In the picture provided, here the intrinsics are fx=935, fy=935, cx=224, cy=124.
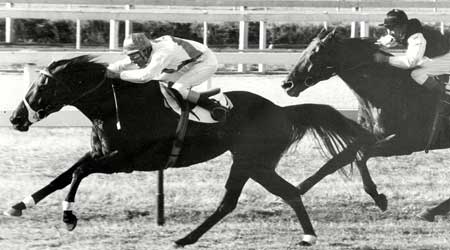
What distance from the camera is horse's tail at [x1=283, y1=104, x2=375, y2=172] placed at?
714 cm

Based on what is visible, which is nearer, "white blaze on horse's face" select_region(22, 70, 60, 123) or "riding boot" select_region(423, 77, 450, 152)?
"white blaze on horse's face" select_region(22, 70, 60, 123)

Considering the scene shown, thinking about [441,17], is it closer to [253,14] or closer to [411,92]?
[253,14]

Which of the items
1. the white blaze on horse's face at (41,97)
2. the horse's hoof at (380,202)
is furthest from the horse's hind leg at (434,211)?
the white blaze on horse's face at (41,97)

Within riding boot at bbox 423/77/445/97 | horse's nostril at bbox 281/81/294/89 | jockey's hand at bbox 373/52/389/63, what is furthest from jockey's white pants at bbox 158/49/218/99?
riding boot at bbox 423/77/445/97

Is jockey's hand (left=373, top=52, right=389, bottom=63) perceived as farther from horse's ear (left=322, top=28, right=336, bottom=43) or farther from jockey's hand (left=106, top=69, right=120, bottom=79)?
jockey's hand (left=106, top=69, right=120, bottom=79)

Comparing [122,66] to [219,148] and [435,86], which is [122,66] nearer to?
[219,148]

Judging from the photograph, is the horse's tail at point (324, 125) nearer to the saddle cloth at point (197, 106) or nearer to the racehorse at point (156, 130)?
the racehorse at point (156, 130)

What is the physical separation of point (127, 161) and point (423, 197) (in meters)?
3.25

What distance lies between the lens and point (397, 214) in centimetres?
820

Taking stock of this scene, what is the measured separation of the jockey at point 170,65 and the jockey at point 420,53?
1589 mm

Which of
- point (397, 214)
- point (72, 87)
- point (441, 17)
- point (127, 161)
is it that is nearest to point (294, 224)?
point (397, 214)

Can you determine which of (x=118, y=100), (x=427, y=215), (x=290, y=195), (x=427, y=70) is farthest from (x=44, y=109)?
(x=427, y=215)

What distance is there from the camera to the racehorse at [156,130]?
266 inches

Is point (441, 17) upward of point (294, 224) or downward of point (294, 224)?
upward
